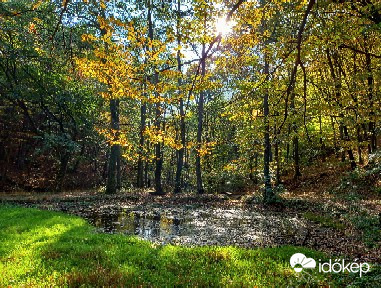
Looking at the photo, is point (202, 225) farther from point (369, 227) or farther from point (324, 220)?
point (369, 227)

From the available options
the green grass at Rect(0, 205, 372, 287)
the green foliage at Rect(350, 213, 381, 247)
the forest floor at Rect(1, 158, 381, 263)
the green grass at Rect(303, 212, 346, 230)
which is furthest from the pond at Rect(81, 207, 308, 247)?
the green foliage at Rect(350, 213, 381, 247)

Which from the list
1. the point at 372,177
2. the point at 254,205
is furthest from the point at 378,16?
the point at 372,177

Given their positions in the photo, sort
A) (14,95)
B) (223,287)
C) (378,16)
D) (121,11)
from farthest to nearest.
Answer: (14,95) → (121,11) → (378,16) → (223,287)

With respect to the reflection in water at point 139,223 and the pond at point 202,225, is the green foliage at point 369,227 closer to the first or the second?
the pond at point 202,225

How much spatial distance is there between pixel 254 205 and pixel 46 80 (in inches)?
816

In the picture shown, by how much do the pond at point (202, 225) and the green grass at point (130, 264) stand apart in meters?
1.87

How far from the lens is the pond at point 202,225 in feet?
38.7

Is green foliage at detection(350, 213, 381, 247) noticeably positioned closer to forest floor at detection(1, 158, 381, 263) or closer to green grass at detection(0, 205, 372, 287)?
forest floor at detection(1, 158, 381, 263)

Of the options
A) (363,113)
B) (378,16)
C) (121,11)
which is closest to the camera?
(378,16)

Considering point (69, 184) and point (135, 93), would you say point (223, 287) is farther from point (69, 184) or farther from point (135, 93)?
point (69, 184)

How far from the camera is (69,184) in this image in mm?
37250

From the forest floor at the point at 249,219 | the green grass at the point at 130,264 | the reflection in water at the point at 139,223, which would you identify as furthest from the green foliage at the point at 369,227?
the reflection in water at the point at 139,223

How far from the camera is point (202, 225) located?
1460 centimetres

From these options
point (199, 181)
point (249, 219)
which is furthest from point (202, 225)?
point (199, 181)
